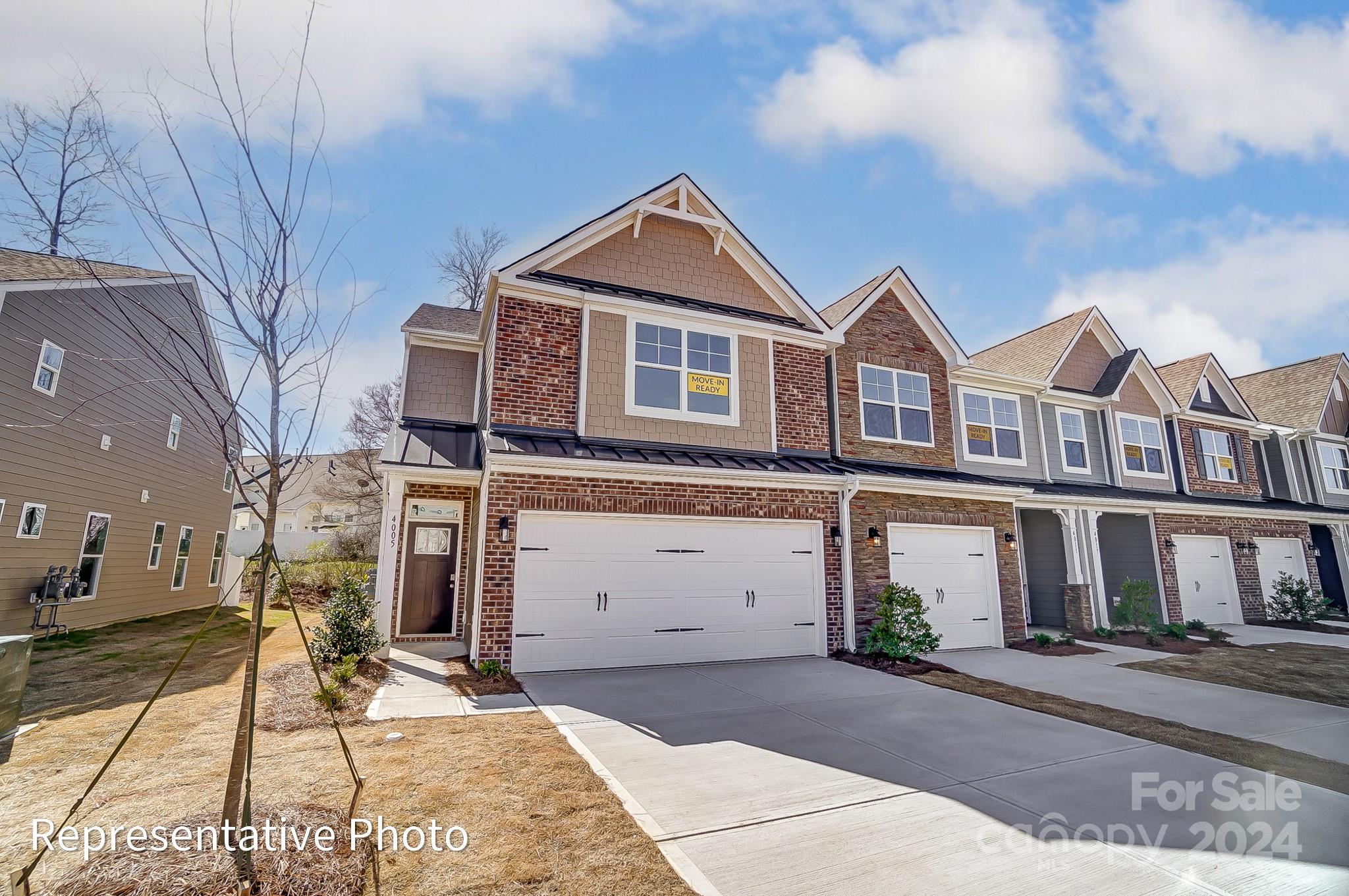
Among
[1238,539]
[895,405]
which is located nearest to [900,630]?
[895,405]

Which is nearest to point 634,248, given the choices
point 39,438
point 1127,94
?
point 1127,94

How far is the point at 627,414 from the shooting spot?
10.6m

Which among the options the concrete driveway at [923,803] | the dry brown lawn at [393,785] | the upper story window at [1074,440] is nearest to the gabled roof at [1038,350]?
the upper story window at [1074,440]

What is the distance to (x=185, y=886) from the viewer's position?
3143mm

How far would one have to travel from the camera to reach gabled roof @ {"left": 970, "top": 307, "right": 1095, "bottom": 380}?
16.8 m

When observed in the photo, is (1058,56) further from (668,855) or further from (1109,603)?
(1109,603)

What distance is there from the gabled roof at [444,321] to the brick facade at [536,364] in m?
3.49

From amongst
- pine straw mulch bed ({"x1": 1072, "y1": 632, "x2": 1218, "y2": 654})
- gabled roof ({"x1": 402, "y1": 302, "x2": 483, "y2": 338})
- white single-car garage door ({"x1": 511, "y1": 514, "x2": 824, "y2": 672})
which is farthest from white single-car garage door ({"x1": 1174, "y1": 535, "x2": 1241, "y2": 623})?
gabled roof ({"x1": 402, "y1": 302, "x2": 483, "y2": 338})

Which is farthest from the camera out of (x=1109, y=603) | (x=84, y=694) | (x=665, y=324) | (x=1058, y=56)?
(x=1109, y=603)

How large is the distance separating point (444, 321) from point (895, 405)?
1081 centimetres

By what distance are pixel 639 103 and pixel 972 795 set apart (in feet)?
30.1

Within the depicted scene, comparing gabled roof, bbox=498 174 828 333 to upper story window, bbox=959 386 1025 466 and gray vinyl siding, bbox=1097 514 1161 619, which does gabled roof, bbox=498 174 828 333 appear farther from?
gray vinyl siding, bbox=1097 514 1161 619

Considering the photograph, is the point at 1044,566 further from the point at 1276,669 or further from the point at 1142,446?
the point at 1276,669

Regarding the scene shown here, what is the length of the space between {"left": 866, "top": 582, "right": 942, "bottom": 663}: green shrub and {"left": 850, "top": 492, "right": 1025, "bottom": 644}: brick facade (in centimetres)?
→ 56
